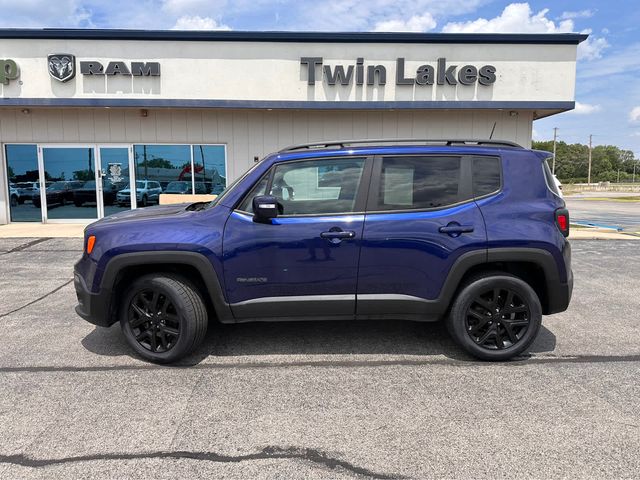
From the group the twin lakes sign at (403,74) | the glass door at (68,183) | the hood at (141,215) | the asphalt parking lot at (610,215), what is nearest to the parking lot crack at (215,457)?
the hood at (141,215)

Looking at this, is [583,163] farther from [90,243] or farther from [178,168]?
[90,243]

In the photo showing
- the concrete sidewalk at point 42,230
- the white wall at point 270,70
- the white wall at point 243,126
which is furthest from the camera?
the white wall at point 243,126

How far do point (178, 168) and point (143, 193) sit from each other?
4.15 feet

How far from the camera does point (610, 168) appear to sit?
415 feet

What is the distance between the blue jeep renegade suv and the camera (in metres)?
3.67

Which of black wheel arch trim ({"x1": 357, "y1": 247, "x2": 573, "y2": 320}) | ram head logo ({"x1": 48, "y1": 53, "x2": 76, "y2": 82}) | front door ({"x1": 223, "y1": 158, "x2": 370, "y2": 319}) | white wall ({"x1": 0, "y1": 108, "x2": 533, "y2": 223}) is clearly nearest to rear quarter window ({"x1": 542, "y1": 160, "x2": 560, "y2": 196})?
black wheel arch trim ({"x1": 357, "y1": 247, "x2": 573, "y2": 320})

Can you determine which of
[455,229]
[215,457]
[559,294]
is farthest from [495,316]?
[215,457]

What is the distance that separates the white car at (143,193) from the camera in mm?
12758

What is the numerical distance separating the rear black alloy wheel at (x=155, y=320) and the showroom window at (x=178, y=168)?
9320 millimetres

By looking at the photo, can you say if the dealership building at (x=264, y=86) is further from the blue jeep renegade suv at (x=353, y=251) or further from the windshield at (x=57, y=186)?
the blue jeep renegade suv at (x=353, y=251)

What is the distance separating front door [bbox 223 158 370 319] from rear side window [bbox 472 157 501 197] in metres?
0.96

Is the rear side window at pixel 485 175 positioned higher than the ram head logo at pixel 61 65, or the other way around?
the ram head logo at pixel 61 65

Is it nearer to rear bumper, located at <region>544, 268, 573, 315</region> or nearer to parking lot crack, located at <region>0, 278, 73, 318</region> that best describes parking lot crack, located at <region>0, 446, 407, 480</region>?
rear bumper, located at <region>544, 268, 573, 315</region>

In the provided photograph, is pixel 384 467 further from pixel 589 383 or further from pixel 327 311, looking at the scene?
pixel 589 383
